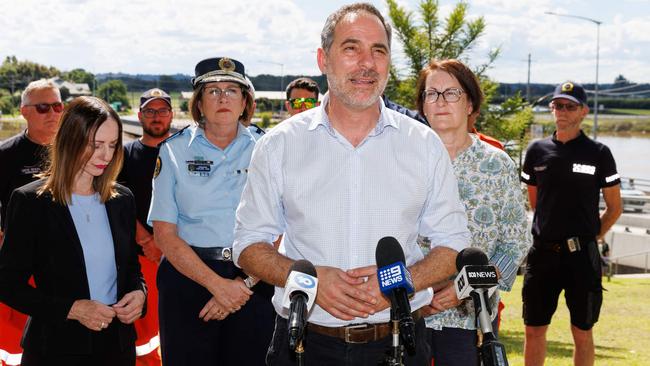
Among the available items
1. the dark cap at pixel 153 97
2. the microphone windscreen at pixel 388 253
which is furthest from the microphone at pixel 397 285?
the dark cap at pixel 153 97

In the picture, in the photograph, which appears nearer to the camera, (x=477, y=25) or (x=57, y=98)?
(x=57, y=98)

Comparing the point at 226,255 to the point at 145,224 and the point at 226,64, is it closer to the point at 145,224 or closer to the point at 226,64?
the point at 226,64

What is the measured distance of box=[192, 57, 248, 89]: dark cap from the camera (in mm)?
5027

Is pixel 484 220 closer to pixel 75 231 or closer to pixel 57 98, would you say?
pixel 75 231

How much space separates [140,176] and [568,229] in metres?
3.81

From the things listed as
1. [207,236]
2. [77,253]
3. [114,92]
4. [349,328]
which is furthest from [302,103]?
[114,92]

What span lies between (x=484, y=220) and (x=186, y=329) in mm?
1832

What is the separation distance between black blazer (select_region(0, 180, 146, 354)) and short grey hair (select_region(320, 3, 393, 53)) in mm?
1567

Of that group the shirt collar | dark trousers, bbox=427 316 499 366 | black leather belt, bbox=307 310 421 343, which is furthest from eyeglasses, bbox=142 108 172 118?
black leather belt, bbox=307 310 421 343

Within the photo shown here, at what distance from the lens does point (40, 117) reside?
21.1 feet

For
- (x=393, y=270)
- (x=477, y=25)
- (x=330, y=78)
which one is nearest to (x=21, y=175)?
(x=330, y=78)

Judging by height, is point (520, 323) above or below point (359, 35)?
below

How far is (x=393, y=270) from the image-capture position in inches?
99.3

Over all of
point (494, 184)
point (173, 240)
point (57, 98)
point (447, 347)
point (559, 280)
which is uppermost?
point (57, 98)
